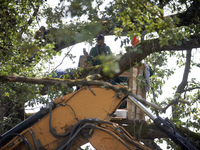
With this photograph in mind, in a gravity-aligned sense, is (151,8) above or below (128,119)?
above

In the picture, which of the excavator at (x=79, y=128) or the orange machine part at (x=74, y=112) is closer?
the excavator at (x=79, y=128)

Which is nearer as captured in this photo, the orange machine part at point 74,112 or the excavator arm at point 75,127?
the excavator arm at point 75,127

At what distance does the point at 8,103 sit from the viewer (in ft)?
26.0

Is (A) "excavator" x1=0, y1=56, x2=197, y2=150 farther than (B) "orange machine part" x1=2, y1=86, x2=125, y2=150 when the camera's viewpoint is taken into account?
No

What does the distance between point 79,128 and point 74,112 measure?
313 millimetres

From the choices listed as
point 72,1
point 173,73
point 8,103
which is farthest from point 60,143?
point 173,73

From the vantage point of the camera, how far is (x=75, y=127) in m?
4.62

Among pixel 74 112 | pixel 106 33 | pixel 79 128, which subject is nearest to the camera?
pixel 79 128

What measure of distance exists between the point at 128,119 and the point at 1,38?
3338 mm

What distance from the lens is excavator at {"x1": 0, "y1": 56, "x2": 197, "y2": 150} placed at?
4578mm

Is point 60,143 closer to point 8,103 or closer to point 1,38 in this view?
point 1,38

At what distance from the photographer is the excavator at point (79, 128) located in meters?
4.58

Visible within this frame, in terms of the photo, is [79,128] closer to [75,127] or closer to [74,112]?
[75,127]

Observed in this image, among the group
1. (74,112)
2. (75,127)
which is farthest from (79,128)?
Answer: (74,112)
